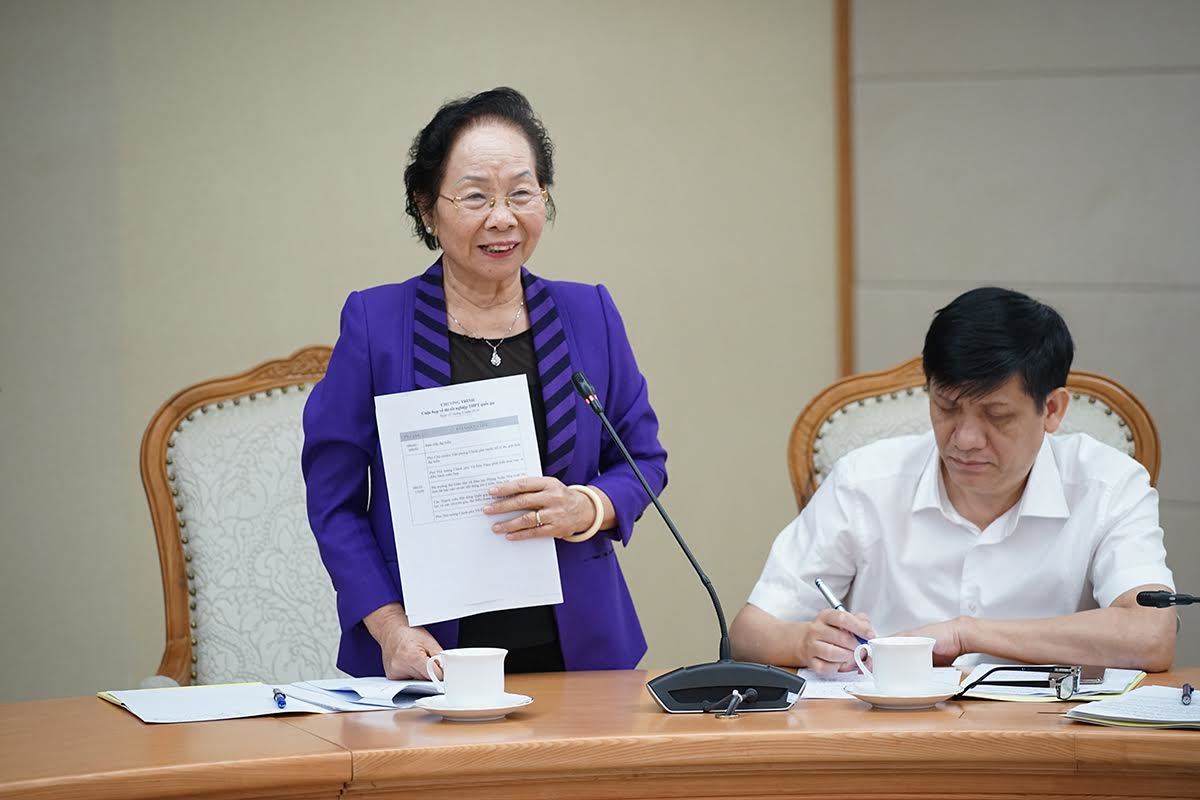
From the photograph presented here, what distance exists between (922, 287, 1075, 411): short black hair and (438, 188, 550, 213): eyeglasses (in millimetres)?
608

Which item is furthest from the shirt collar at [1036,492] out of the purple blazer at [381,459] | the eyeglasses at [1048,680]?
the purple blazer at [381,459]

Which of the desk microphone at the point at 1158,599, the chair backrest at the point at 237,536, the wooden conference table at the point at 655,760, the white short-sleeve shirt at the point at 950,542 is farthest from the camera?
the chair backrest at the point at 237,536

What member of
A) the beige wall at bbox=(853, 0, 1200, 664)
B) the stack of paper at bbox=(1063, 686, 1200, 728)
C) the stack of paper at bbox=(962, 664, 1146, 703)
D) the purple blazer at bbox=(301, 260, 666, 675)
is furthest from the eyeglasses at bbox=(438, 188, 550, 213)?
the beige wall at bbox=(853, 0, 1200, 664)

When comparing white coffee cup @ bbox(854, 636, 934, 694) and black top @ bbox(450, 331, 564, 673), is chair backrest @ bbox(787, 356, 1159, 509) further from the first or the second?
white coffee cup @ bbox(854, 636, 934, 694)

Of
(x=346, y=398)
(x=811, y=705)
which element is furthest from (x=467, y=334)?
(x=811, y=705)

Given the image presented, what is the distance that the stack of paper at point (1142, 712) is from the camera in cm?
151

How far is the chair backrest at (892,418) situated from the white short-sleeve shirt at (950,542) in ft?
0.93

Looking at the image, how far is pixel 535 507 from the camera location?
1871 millimetres

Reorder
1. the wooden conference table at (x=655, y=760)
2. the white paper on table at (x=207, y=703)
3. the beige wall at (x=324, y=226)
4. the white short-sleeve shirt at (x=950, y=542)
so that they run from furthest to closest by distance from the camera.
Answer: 1. the beige wall at (x=324, y=226)
2. the white short-sleeve shirt at (x=950, y=542)
3. the white paper on table at (x=207, y=703)
4. the wooden conference table at (x=655, y=760)

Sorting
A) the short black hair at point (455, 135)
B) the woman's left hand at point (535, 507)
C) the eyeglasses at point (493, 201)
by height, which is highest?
the short black hair at point (455, 135)

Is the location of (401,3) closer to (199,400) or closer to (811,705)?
(199,400)

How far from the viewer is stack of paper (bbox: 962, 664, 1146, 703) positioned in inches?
67.3

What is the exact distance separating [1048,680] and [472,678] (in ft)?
2.43

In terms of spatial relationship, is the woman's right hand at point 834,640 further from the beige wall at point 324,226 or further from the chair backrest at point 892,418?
the beige wall at point 324,226
